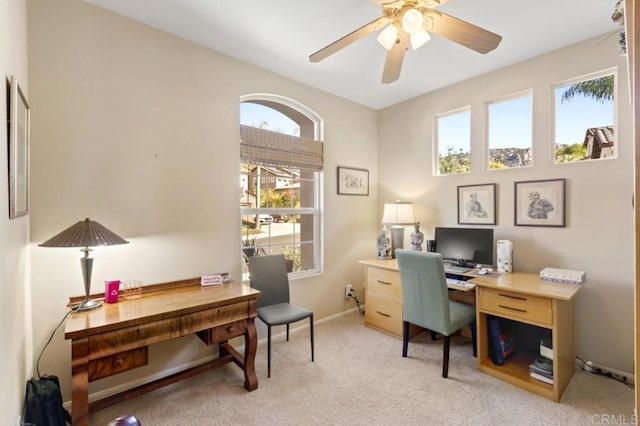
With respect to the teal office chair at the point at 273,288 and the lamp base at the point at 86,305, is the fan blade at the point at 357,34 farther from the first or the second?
the lamp base at the point at 86,305

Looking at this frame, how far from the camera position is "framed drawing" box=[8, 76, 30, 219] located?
4.29 ft

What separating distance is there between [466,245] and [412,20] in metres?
2.21

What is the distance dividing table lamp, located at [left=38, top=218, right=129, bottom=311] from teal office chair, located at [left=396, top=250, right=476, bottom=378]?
2.19m

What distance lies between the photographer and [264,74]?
9.72 ft

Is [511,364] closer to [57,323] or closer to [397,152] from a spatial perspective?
[397,152]

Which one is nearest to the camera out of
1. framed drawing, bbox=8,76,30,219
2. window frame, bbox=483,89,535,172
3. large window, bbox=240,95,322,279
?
framed drawing, bbox=8,76,30,219

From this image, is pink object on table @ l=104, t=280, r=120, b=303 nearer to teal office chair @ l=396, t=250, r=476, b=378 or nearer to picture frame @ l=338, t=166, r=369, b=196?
teal office chair @ l=396, t=250, r=476, b=378

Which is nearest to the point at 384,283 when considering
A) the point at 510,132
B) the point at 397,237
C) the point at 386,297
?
the point at 386,297

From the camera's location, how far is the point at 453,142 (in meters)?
3.39

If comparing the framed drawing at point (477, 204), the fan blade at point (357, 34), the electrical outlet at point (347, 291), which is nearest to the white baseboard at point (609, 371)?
the framed drawing at point (477, 204)

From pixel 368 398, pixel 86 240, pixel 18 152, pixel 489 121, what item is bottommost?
pixel 368 398

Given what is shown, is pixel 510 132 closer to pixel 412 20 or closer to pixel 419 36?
pixel 419 36

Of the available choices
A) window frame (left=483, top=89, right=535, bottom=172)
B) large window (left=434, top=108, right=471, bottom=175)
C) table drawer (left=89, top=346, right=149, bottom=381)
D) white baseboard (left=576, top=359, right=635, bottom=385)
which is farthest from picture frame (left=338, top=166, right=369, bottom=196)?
white baseboard (left=576, top=359, right=635, bottom=385)

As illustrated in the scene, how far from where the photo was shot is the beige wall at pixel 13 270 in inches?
46.3
